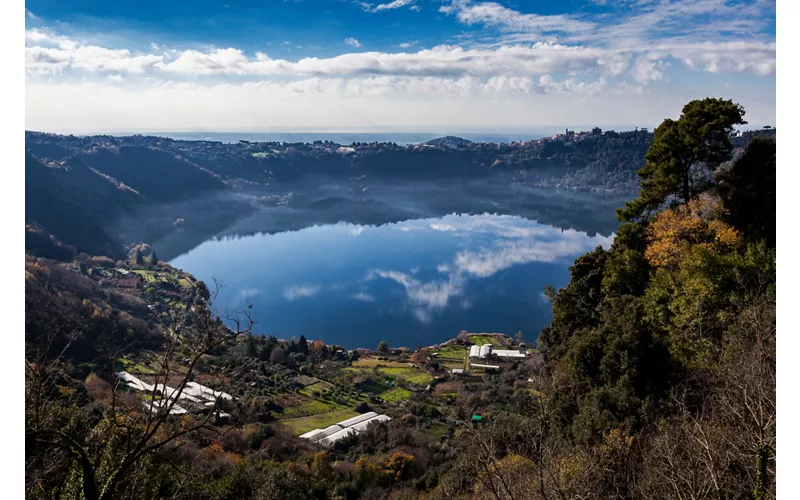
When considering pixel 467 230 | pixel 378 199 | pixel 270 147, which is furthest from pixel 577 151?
pixel 270 147

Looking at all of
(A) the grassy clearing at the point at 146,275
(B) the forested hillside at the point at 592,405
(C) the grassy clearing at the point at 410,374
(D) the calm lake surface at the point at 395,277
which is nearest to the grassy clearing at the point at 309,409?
(B) the forested hillside at the point at 592,405

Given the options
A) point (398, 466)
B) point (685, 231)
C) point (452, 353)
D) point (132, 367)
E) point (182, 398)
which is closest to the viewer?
point (182, 398)

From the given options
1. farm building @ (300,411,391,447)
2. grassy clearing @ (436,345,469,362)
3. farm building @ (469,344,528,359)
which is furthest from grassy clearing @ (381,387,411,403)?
farm building @ (469,344,528,359)

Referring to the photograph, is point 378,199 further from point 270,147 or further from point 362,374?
point 362,374

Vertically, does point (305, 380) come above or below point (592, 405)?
below

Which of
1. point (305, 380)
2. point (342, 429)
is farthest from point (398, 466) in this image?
point (305, 380)

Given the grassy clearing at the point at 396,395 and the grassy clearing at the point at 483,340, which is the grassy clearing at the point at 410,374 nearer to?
the grassy clearing at the point at 396,395

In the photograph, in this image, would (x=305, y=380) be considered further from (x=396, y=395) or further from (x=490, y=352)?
(x=490, y=352)
